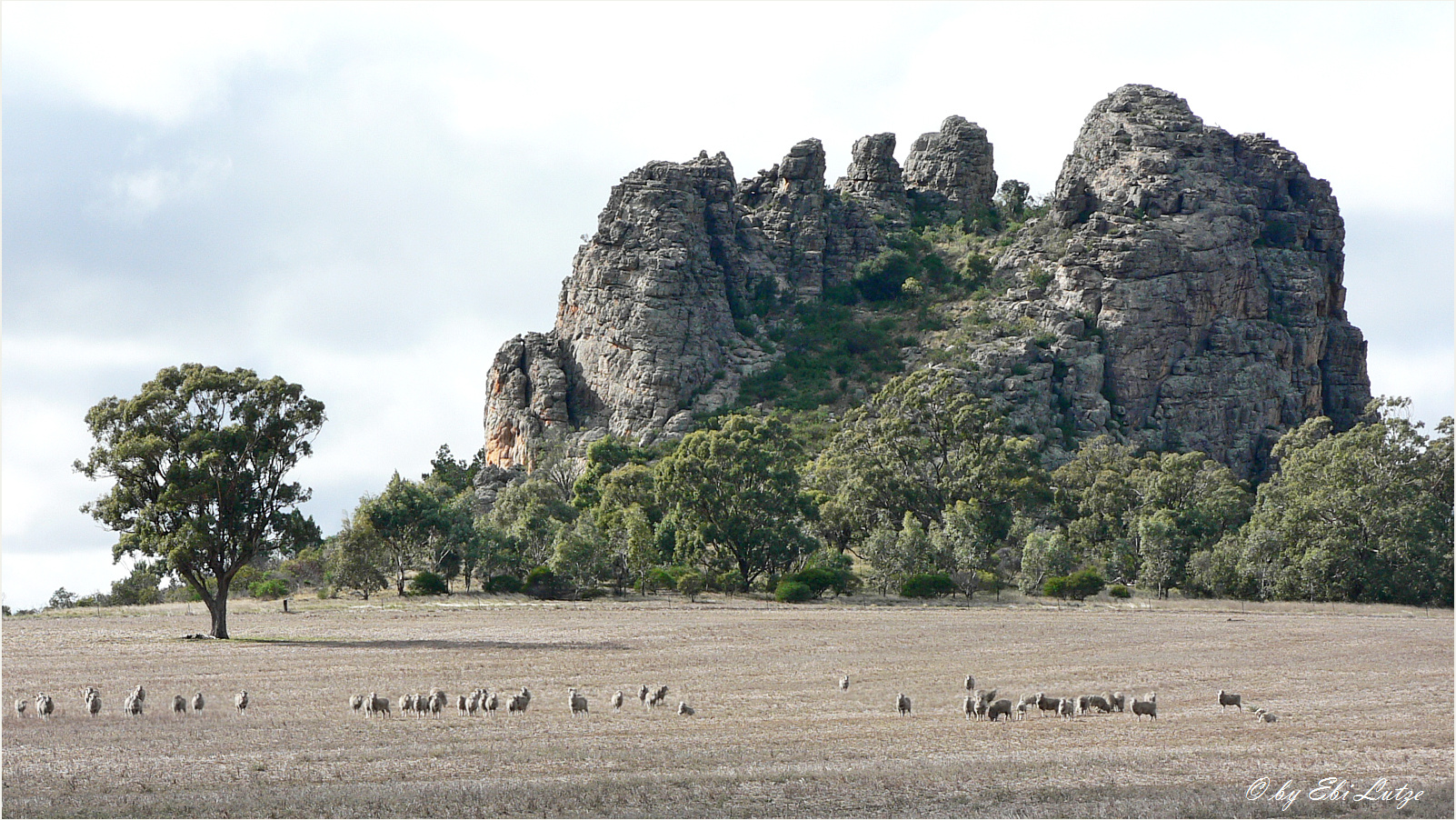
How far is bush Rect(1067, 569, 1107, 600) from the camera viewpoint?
74312 mm

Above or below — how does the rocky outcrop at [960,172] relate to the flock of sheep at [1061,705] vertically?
above

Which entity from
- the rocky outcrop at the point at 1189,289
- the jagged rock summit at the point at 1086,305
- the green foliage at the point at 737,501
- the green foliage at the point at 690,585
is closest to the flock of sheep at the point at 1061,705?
the green foliage at the point at 690,585

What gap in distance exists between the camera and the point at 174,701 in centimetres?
2439

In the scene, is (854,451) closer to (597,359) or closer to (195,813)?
(597,359)

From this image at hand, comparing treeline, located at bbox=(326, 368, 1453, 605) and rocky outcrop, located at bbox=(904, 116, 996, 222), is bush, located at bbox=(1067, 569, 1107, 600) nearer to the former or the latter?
treeline, located at bbox=(326, 368, 1453, 605)

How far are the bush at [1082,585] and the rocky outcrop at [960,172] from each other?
106 metres

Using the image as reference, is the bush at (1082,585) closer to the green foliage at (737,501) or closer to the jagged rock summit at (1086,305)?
the green foliage at (737,501)

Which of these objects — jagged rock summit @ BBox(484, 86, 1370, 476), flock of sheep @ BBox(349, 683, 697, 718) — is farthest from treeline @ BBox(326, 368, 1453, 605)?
flock of sheep @ BBox(349, 683, 697, 718)

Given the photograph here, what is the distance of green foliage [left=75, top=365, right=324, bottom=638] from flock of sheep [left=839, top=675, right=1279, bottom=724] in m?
28.9

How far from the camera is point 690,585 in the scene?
72562 mm

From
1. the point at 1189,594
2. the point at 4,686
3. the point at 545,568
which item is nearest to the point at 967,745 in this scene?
the point at 4,686

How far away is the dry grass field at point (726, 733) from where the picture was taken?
1692cm

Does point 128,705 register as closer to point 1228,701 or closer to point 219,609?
point 1228,701

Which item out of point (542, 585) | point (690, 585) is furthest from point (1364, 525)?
point (542, 585)
